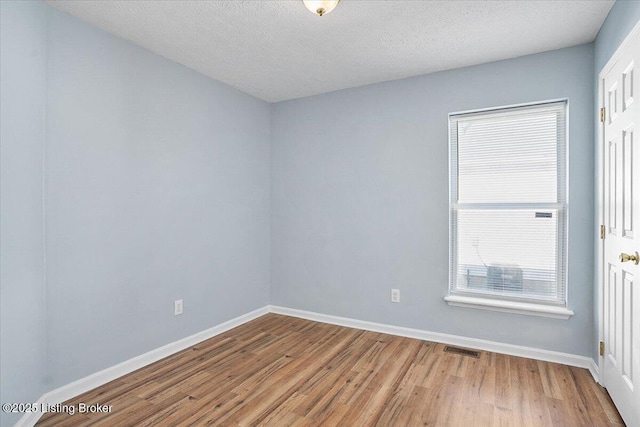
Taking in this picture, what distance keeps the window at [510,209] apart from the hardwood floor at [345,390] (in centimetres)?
59

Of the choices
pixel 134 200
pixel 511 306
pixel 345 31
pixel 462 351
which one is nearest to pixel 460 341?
pixel 462 351

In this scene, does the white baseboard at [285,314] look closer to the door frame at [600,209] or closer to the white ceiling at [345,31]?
the door frame at [600,209]

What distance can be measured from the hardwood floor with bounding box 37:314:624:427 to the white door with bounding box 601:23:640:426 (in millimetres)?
292

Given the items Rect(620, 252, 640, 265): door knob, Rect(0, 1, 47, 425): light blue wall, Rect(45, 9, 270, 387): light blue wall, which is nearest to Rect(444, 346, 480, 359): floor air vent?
Rect(620, 252, 640, 265): door knob

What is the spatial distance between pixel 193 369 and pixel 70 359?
0.82 meters

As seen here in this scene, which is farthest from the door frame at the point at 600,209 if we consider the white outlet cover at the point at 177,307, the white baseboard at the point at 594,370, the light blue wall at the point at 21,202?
the light blue wall at the point at 21,202

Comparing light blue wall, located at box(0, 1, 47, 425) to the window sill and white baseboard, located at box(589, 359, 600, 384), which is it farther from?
white baseboard, located at box(589, 359, 600, 384)

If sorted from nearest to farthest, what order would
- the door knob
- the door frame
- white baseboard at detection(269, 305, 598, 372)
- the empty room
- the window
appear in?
the door knob
the empty room
the door frame
white baseboard at detection(269, 305, 598, 372)
the window

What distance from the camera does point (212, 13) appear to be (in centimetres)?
227

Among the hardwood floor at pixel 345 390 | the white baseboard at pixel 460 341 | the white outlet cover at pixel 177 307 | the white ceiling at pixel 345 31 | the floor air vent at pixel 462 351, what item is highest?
the white ceiling at pixel 345 31

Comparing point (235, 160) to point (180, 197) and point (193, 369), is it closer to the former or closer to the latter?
point (180, 197)

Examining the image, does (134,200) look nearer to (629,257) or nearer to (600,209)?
(629,257)

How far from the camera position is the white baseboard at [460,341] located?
2715mm

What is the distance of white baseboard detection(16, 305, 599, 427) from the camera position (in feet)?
7.28
